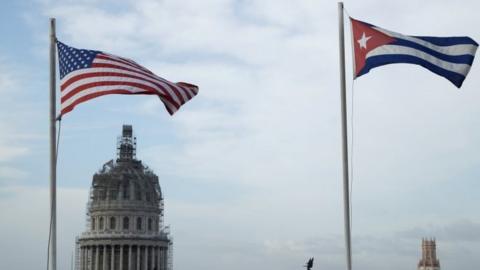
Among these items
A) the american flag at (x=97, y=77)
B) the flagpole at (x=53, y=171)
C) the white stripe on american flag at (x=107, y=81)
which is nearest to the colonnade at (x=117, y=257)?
the flagpole at (x=53, y=171)

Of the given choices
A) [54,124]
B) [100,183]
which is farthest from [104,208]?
[54,124]

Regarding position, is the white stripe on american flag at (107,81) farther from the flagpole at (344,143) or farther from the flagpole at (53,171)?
the flagpole at (344,143)

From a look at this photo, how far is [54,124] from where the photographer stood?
32.1 m

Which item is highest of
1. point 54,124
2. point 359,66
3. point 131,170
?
point 131,170

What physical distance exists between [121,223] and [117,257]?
6012 millimetres

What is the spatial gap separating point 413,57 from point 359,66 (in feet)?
6.80

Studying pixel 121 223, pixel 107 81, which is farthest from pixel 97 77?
pixel 121 223

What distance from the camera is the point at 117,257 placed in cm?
15012

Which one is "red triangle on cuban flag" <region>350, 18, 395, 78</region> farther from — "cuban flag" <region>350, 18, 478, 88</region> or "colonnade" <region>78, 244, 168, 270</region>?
"colonnade" <region>78, 244, 168, 270</region>

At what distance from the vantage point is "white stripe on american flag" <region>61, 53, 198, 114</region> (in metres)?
31.7

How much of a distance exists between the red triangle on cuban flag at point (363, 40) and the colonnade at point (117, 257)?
12046cm

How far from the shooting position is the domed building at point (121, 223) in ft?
491

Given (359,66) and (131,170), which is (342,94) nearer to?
(359,66)

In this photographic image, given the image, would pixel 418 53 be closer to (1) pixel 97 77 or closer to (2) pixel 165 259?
(1) pixel 97 77
